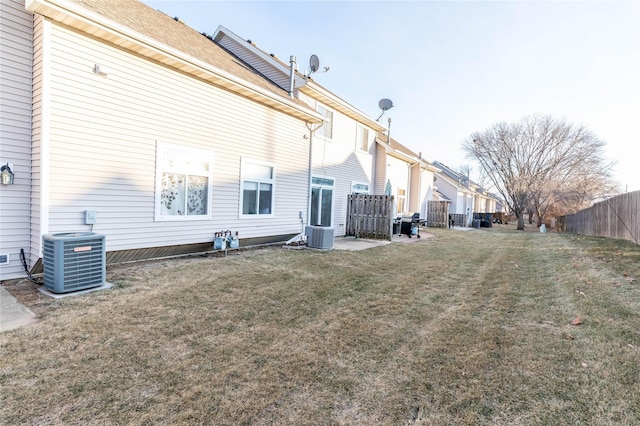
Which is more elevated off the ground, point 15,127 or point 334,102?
point 334,102

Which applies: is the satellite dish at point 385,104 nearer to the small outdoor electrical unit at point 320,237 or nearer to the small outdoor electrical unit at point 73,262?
the small outdoor electrical unit at point 320,237

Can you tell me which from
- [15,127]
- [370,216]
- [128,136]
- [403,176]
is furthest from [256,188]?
[403,176]

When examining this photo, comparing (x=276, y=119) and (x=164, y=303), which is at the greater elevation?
(x=276, y=119)

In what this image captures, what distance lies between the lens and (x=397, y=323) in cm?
382

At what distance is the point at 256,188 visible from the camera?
349 inches

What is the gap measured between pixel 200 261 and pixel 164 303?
9.11ft

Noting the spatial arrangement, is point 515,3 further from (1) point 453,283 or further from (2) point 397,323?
(2) point 397,323

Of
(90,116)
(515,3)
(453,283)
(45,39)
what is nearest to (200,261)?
(90,116)

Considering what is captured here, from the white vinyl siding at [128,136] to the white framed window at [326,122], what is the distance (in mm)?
3544

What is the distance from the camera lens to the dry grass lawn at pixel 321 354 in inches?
84.6

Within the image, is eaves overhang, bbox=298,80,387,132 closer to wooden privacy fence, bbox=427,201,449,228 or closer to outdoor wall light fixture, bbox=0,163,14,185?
outdoor wall light fixture, bbox=0,163,14,185

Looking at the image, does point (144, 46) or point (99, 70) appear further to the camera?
point (144, 46)

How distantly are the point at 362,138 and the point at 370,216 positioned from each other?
12.8 ft

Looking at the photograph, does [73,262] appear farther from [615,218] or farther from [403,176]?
[615,218]
